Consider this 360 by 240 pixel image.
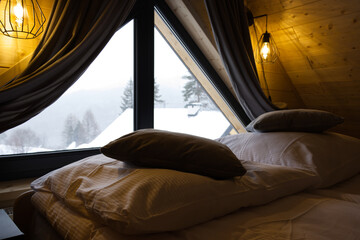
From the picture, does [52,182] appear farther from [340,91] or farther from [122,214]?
[340,91]

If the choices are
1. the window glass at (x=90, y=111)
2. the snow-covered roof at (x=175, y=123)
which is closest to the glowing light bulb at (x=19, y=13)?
the window glass at (x=90, y=111)

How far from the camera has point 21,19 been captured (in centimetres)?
139

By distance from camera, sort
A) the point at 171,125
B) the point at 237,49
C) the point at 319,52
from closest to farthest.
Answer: the point at 237,49, the point at 171,125, the point at 319,52

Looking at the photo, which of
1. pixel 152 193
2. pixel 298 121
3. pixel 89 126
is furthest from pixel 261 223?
pixel 89 126

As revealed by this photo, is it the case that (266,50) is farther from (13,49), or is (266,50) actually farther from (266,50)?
(13,49)

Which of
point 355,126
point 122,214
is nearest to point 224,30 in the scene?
point 355,126

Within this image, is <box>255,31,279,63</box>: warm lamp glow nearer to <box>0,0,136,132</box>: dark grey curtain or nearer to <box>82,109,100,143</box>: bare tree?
<box>0,0,136,132</box>: dark grey curtain

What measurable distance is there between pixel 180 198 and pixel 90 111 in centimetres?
131

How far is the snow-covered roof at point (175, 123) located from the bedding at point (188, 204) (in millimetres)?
885

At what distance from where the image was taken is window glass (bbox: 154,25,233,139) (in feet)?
7.15

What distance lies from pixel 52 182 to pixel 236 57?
1687 mm

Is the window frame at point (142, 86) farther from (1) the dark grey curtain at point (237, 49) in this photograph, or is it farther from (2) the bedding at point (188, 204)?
(2) the bedding at point (188, 204)

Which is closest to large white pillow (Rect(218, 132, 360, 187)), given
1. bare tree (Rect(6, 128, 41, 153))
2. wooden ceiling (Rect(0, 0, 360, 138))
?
wooden ceiling (Rect(0, 0, 360, 138))

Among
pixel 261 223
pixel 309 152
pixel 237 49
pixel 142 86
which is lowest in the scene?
pixel 261 223
